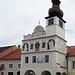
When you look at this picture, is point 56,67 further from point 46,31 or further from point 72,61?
point 46,31

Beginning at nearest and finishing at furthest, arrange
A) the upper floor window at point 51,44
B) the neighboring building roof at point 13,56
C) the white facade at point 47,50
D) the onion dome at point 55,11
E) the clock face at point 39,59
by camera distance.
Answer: the white facade at point 47,50 → the upper floor window at point 51,44 → the clock face at point 39,59 → the onion dome at point 55,11 → the neighboring building roof at point 13,56

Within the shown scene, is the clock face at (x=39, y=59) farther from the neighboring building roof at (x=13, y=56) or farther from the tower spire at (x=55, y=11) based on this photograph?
the neighboring building roof at (x=13, y=56)

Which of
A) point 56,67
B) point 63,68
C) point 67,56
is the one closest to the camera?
point 56,67

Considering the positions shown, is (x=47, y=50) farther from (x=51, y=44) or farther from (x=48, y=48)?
(x=51, y=44)

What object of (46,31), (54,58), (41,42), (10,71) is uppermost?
(46,31)

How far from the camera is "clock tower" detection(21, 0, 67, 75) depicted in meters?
32.1

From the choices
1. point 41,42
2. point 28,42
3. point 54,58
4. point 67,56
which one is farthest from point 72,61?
point 28,42

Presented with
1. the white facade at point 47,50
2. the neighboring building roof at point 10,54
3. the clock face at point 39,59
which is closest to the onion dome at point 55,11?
the white facade at point 47,50

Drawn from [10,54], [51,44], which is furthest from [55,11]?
[10,54]

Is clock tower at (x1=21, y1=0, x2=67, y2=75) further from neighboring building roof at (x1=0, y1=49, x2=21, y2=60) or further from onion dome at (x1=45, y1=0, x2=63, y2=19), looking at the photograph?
neighboring building roof at (x1=0, y1=49, x2=21, y2=60)

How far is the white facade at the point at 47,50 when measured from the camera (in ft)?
105

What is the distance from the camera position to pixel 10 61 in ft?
142

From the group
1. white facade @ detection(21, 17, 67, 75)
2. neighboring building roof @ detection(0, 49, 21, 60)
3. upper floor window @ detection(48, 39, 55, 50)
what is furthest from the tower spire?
neighboring building roof @ detection(0, 49, 21, 60)

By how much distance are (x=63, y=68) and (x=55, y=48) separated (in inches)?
175
